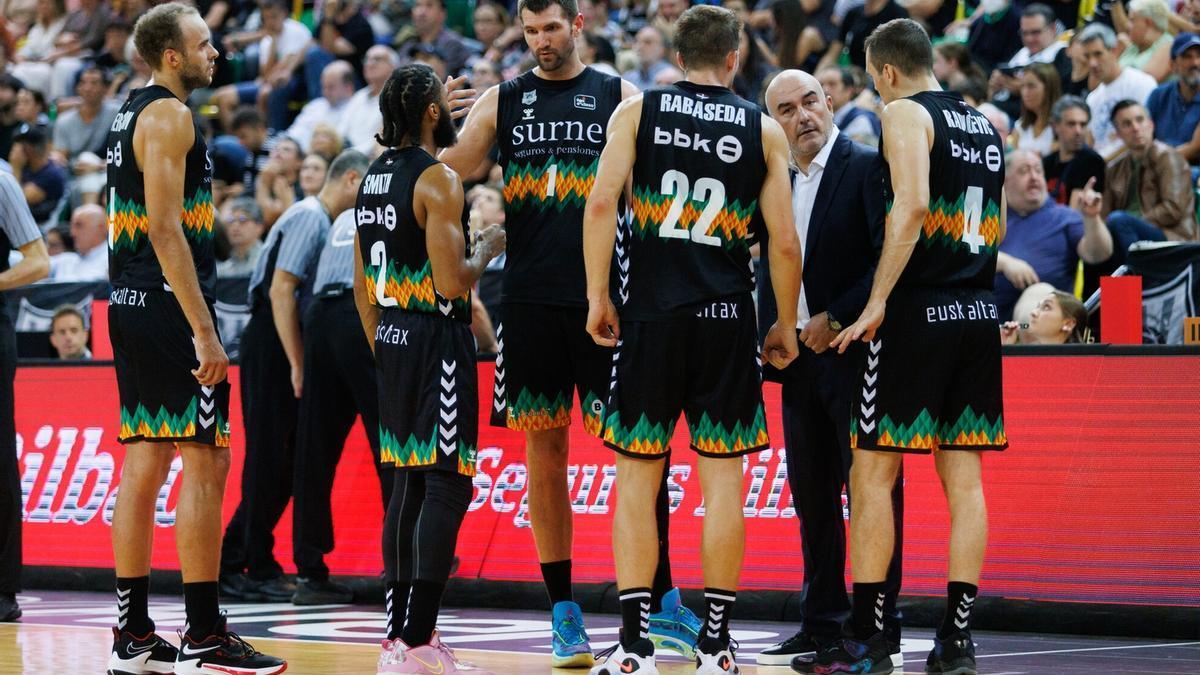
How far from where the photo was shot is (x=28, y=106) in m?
18.5

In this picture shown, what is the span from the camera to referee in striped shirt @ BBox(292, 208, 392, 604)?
29.4 feet

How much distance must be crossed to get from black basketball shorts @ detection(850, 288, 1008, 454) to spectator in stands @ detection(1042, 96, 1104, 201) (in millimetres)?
4903

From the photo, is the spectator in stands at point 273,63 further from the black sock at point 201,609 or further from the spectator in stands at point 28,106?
the black sock at point 201,609

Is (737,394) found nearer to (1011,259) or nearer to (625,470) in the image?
(625,470)

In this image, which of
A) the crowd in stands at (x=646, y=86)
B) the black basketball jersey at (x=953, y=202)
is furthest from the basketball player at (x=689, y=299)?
the crowd in stands at (x=646, y=86)

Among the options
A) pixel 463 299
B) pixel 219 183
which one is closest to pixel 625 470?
pixel 463 299

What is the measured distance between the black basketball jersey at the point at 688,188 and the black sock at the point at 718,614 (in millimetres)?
1075

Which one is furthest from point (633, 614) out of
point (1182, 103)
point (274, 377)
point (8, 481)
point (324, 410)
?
point (1182, 103)

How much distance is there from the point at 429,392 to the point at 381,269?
0.54 m

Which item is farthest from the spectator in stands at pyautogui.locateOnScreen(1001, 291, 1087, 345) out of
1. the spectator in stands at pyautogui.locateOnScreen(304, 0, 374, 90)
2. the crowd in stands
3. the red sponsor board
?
the spectator in stands at pyautogui.locateOnScreen(304, 0, 374, 90)

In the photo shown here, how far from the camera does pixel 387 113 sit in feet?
20.3

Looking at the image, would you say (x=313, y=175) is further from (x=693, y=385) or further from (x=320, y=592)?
(x=693, y=385)

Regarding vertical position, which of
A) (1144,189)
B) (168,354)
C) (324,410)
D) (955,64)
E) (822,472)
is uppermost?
(955,64)

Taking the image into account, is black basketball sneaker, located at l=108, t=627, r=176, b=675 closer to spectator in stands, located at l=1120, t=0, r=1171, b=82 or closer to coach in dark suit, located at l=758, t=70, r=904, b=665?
coach in dark suit, located at l=758, t=70, r=904, b=665
